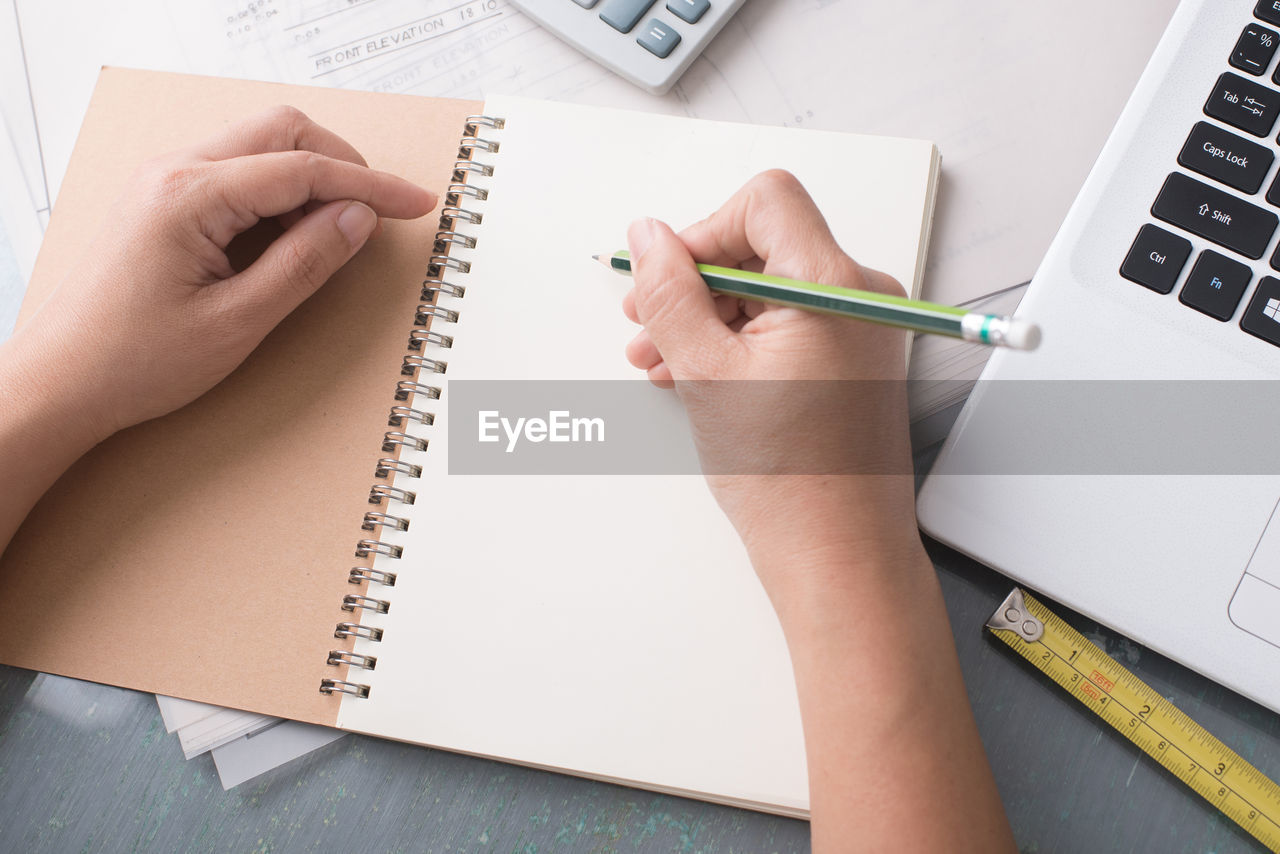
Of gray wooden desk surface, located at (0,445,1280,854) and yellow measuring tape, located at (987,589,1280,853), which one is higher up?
yellow measuring tape, located at (987,589,1280,853)

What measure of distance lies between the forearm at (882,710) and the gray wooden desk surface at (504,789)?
3.3 inches

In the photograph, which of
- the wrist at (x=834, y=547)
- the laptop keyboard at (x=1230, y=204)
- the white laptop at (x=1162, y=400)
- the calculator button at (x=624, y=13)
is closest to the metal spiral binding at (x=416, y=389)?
the calculator button at (x=624, y=13)

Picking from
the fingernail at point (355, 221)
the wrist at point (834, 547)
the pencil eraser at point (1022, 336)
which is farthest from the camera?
the fingernail at point (355, 221)

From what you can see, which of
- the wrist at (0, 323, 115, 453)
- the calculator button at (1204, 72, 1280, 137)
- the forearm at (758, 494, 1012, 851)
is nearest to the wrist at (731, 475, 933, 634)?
the forearm at (758, 494, 1012, 851)

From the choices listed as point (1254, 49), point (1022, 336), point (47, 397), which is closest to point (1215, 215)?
point (1254, 49)

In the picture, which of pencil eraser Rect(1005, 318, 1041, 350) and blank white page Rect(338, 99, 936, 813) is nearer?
pencil eraser Rect(1005, 318, 1041, 350)

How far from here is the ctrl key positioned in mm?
514

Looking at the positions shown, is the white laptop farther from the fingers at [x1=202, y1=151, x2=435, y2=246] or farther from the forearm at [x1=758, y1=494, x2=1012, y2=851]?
the fingers at [x1=202, y1=151, x2=435, y2=246]

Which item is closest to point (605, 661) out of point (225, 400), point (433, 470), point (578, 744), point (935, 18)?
point (578, 744)

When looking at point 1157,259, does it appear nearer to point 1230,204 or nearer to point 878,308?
point 1230,204

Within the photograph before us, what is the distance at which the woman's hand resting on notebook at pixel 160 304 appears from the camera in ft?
1.81

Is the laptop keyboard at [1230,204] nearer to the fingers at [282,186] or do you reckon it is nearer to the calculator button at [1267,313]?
the calculator button at [1267,313]

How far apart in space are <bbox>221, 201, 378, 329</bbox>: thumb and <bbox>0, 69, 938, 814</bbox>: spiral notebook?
0.03 m

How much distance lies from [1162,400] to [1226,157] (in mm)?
165
